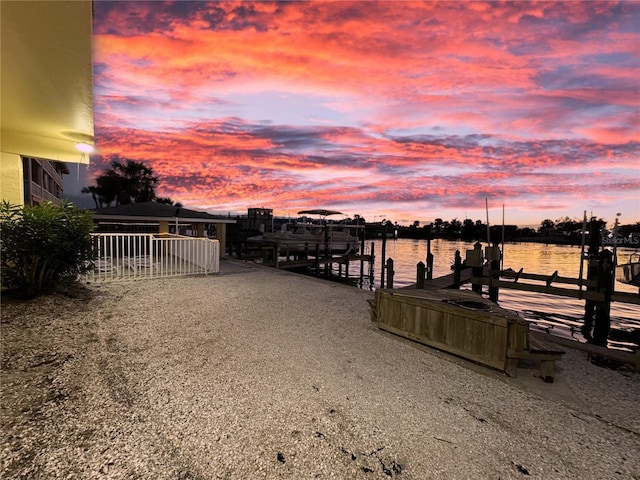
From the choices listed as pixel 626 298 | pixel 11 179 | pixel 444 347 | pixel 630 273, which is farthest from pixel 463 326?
pixel 630 273

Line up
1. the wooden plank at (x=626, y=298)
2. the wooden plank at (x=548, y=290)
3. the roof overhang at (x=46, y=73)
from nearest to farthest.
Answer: the roof overhang at (x=46, y=73) → the wooden plank at (x=626, y=298) → the wooden plank at (x=548, y=290)

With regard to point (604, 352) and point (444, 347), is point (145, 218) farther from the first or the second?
point (604, 352)

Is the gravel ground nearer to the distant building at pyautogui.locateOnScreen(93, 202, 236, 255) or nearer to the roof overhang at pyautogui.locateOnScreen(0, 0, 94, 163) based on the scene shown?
the roof overhang at pyautogui.locateOnScreen(0, 0, 94, 163)

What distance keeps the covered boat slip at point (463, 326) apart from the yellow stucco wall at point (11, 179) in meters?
8.77

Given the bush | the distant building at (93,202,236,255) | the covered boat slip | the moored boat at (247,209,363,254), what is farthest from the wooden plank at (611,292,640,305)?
the distant building at (93,202,236,255)

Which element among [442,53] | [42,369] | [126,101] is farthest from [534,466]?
[126,101]

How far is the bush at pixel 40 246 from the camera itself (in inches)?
237

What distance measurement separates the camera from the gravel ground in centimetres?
235

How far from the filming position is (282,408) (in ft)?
10.1

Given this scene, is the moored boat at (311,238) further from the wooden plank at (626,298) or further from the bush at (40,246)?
the wooden plank at (626,298)

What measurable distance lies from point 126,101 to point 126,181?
1380 inches

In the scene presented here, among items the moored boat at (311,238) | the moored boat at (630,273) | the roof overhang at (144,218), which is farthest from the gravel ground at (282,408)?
the moored boat at (311,238)

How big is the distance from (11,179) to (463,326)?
10.3 metres

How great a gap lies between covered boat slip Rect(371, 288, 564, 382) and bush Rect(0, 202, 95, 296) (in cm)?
681
